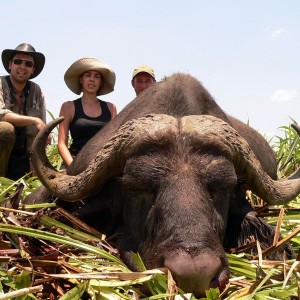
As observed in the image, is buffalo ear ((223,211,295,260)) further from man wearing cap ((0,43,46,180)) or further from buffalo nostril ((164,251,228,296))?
man wearing cap ((0,43,46,180))

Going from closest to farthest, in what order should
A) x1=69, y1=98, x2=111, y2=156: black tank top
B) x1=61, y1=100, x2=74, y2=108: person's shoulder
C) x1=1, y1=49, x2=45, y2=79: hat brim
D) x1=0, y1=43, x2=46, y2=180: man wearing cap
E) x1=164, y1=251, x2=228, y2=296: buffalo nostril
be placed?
1. x1=164, y1=251, x2=228, y2=296: buffalo nostril
2. x1=69, y1=98, x2=111, y2=156: black tank top
3. x1=61, y1=100, x2=74, y2=108: person's shoulder
4. x1=0, y1=43, x2=46, y2=180: man wearing cap
5. x1=1, y1=49, x2=45, y2=79: hat brim

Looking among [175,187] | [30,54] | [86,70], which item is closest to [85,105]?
[86,70]

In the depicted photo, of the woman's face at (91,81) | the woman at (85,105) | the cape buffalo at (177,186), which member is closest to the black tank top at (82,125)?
the woman at (85,105)

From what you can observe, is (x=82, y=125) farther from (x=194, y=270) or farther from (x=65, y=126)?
(x=194, y=270)

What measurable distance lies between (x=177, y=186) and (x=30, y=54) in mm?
5602

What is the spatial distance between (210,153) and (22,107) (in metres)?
5.03

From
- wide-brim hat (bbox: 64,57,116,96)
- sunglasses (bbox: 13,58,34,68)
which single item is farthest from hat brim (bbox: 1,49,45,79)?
wide-brim hat (bbox: 64,57,116,96)

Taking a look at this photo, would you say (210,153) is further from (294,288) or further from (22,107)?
(22,107)

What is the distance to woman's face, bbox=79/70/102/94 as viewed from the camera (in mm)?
8086

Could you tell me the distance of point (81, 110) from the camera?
788cm

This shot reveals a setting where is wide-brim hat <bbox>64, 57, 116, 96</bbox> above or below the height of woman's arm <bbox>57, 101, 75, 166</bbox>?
above

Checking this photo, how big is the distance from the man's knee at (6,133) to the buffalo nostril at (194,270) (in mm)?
5103

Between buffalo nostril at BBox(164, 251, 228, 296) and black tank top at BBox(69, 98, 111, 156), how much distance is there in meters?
4.56

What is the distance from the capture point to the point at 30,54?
888 centimetres
